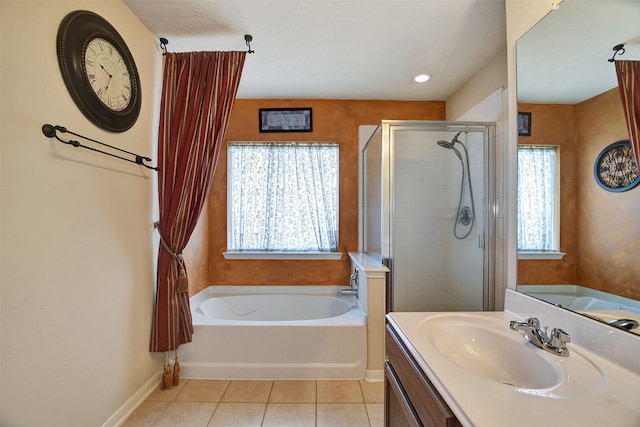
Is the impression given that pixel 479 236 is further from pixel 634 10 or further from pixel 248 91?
pixel 248 91

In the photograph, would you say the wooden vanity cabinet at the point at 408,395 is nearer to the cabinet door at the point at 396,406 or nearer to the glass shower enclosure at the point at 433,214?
the cabinet door at the point at 396,406

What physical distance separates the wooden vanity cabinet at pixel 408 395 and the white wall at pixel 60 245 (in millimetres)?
1441

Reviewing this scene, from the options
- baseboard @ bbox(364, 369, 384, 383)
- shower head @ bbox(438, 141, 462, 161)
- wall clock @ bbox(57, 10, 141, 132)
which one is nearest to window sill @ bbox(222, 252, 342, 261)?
baseboard @ bbox(364, 369, 384, 383)

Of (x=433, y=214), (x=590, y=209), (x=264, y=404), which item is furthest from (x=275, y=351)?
(x=590, y=209)

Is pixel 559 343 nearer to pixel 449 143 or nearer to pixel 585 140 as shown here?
pixel 585 140

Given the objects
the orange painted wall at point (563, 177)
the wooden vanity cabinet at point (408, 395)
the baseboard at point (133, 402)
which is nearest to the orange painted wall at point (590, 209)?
the orange painted wall at point (563, 177)

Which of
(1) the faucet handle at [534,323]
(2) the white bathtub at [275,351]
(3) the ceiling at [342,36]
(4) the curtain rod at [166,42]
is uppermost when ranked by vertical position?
(3) the ceiling at [342,36]

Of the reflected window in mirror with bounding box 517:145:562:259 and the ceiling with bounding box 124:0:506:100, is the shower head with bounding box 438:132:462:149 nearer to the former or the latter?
the ceiling with bounding box 124:0:506:100

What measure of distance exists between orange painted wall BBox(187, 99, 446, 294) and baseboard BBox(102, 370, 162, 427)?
1.08 metres

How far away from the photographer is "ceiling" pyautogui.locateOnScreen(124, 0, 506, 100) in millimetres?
1561

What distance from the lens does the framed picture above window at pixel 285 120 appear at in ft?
9.16

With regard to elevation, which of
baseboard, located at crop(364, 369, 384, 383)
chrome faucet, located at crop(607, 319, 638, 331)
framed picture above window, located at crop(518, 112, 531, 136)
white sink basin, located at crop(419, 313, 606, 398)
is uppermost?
framed picture above window, located at crop(518, 112, 531, 136)

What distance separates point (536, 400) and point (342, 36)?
2.04m

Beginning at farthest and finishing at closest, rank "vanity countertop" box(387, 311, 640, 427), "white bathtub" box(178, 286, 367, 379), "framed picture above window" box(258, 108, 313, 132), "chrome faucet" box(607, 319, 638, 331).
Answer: "framed picture above window" box(258, 108, 313, 132) < "white bathtub" box(178, 286, 367, 379) < "chrome faucet" box(607, 319, 638, 331) < "vanity countertop" box(387, 311, 640, 427)
